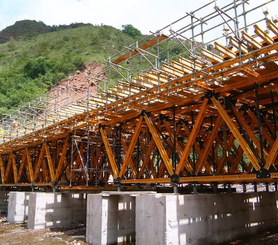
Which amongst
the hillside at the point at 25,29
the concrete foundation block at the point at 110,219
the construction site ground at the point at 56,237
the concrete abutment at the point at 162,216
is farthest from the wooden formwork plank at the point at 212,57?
the hillside at the point at 25,29

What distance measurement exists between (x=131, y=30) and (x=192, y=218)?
10794cm

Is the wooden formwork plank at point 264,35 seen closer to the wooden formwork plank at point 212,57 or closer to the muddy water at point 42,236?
the wooden formwork plank at point 212,57

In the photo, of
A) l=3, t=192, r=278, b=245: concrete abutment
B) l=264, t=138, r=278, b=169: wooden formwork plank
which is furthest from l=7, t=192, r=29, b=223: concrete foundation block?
l=264, t=138, r=278, b=169: wooden formwork plank

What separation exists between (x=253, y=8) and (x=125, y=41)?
83737 mm

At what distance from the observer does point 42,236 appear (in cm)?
1375

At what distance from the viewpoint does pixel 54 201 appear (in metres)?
16.0

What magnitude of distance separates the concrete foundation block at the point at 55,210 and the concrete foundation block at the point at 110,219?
14.9 feet

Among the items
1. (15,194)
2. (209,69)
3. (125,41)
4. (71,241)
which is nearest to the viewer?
(209,69)

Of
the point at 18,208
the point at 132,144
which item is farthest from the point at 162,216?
the point at 18,208

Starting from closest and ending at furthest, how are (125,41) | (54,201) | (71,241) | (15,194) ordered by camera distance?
(71,241) → (54,201) → (15,194) → (125,41)

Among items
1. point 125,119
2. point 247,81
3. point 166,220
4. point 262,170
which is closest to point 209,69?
point 247,81

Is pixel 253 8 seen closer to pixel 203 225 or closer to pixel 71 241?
pixel 203 225

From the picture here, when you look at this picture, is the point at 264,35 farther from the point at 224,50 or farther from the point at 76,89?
the point at 76,89

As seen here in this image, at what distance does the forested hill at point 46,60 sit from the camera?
6353 cm
